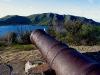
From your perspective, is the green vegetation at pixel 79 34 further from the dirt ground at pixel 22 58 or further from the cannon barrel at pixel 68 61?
the cannon barrel at pixel 68 61

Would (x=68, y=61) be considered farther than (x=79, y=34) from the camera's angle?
No

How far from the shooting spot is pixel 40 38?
1027 centimetres

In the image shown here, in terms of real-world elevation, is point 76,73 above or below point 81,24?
above

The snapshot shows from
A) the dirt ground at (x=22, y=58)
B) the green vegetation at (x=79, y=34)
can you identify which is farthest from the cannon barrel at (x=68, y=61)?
the green vegetation at (x=79, y=34)

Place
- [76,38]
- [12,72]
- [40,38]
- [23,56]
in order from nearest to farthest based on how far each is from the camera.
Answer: [40,38], [12,72], [23,56], [76,38]

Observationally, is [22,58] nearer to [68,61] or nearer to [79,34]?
[68,61]

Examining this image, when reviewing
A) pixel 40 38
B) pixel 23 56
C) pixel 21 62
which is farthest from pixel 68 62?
pixel 23 56

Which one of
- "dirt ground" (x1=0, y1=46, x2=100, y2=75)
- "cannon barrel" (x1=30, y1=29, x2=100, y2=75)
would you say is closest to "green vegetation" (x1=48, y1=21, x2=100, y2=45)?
"dirt ground" (x1=0, y1=46, x2=100, y2=75)

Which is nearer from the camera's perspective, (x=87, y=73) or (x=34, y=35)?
(x=87, y=73)

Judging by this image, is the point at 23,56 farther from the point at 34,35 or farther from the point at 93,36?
the point at 93,36

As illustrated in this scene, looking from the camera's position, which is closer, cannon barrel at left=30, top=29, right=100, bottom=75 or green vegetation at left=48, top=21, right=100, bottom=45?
cannon barrel at left=30, top=29, right=100, bottom=75

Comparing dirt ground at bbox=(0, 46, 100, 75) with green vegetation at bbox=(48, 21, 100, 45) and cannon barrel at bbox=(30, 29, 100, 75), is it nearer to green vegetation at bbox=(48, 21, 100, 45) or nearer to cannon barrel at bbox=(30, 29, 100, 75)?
cannon barrel at bbox=(30, 29, 100, 75)

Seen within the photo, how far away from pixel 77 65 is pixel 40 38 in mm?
4839

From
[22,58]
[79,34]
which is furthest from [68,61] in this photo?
[79,34]
